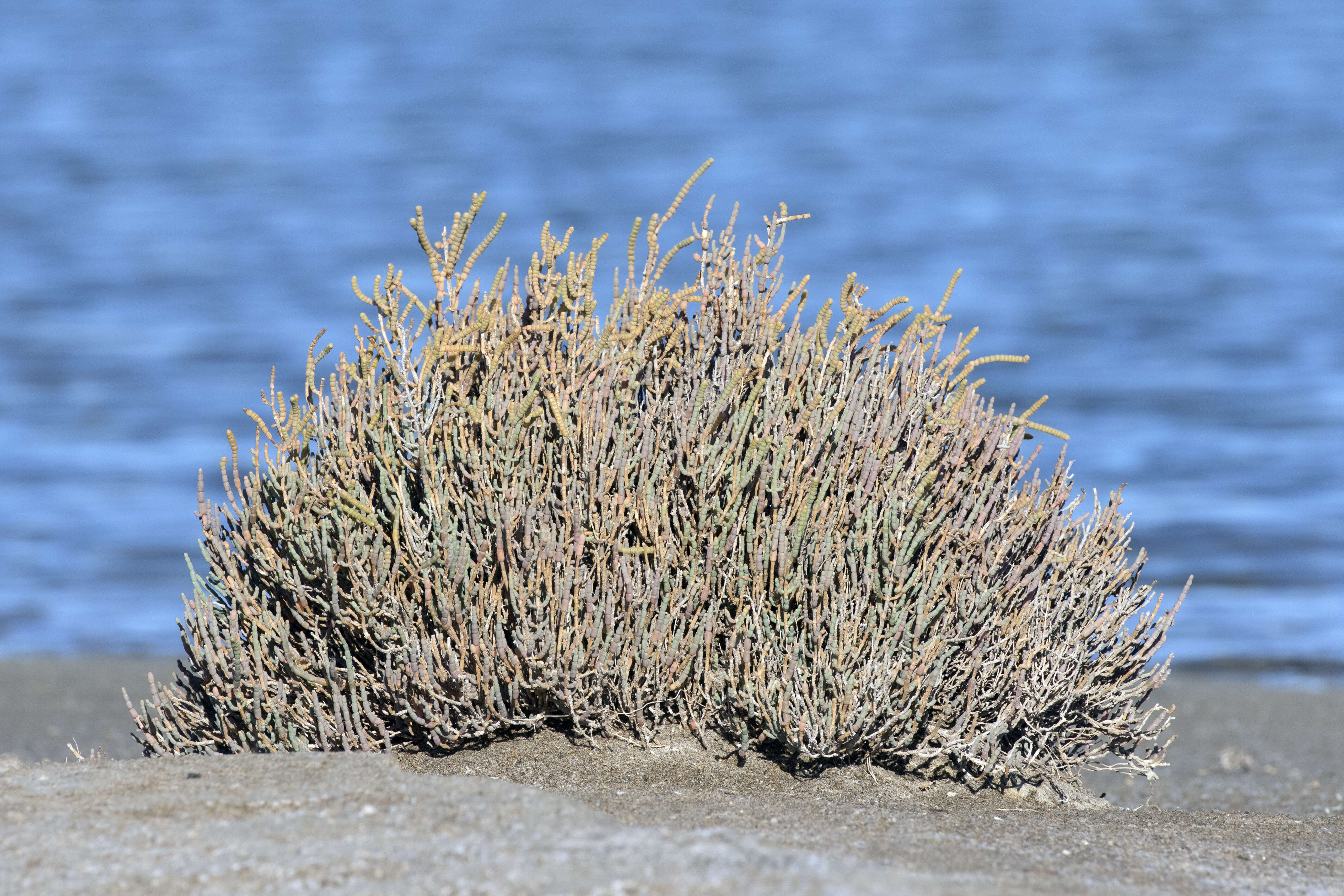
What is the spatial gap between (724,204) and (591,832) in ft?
93.6

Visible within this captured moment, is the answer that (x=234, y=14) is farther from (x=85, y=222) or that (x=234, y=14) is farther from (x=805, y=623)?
(x=805, y=623)

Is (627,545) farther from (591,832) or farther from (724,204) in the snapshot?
(724,204)

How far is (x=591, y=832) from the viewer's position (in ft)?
11.5

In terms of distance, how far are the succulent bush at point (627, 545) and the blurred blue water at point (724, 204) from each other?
6886 millimetres

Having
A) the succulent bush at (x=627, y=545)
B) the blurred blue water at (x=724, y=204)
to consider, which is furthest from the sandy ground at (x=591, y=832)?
the blurred blue water at (x=724, y=204)

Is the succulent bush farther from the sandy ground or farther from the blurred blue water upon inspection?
the blurred blue water

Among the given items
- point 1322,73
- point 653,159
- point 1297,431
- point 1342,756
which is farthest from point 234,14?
point 1342,756

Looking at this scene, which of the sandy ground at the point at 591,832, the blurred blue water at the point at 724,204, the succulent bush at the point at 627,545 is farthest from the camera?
the blurred blue water at the point at 724,204

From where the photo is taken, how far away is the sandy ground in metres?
3.29

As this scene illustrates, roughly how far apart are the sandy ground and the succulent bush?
0.16 metres

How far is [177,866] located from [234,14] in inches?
2157

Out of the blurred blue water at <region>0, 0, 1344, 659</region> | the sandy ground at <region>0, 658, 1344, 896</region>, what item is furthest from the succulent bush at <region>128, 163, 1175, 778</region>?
the blurred blue water at <region>0, 0, 1344, 659</region>

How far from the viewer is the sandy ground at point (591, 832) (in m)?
3.29

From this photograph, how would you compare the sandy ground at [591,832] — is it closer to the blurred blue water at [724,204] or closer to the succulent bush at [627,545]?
the succulent bush at [627,545]
